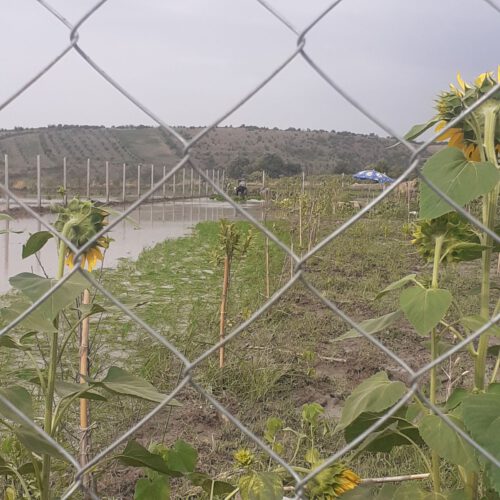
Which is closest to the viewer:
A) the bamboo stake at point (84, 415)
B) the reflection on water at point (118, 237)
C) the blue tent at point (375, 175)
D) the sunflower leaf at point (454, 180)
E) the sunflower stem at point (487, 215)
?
the sunflower leaf at point (454, 180)

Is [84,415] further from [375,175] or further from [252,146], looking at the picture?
[375,175]

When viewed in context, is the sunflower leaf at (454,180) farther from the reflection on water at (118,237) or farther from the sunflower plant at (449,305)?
A: the reflection on water at (118,237)

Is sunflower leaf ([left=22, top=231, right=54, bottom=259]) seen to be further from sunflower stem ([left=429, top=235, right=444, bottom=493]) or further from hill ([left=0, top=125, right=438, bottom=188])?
sunflower stem ([left=429, top=235, right=444, bottom=493])

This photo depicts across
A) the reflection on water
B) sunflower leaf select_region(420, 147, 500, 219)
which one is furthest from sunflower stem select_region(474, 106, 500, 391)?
the reflection on water

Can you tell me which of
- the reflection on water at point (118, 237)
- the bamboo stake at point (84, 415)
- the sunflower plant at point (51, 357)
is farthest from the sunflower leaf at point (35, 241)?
the bamboo stake at point (84, 415)

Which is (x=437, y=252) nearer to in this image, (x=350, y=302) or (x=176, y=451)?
(x=176, y=451)

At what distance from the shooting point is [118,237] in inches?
380

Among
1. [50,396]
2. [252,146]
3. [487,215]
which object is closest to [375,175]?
[252,146]

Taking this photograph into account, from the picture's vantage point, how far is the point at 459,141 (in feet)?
3.85

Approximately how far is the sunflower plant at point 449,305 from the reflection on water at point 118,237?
578 mm

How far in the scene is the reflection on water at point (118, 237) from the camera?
605cm

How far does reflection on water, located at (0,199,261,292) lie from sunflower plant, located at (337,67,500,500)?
578 millimetres

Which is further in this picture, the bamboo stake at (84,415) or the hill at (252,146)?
the bamboo stake at (84,415)

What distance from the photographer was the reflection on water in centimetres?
605
